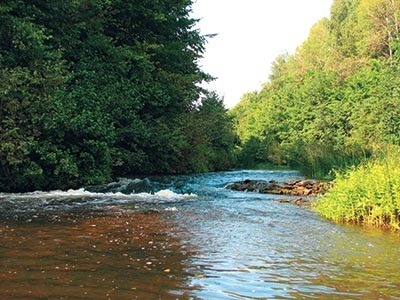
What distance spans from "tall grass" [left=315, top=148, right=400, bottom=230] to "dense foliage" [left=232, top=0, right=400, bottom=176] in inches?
518

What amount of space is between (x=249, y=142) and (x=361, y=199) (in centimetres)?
4928

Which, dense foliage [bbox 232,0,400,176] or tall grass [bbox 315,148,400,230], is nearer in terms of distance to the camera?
tall grass [bbox 315,148,400,230]

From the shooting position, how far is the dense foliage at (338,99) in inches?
1511

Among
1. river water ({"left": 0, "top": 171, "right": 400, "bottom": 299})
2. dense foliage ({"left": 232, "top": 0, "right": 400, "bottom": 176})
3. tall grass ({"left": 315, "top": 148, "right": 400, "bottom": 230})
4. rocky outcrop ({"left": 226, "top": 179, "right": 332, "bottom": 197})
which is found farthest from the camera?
dense foliage ({"left": 232, "top": 0, "right": 400, "bottom": 176})

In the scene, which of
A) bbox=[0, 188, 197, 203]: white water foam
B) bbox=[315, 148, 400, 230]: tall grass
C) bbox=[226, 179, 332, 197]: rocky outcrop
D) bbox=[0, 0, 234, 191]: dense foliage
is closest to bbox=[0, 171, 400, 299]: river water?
bbox=[315, 148, 400, 230]: tall grass

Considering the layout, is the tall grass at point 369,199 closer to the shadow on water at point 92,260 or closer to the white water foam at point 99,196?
the shadow on water at point 92,260

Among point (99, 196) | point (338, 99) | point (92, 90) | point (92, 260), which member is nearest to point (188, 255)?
point (92, 260)

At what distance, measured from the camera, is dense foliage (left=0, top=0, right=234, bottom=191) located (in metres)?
15.5

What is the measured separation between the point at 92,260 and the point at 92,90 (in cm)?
1342

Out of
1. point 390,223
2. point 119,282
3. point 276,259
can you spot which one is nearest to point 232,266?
point 276,259

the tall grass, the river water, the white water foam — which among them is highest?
the tall grass

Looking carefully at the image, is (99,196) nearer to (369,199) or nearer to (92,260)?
(369,199)

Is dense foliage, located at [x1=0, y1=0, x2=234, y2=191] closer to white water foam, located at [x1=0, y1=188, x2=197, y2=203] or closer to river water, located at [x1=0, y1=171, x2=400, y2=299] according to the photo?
white water foam, located at [x1=0, y1=188, x2=197, y2=203]

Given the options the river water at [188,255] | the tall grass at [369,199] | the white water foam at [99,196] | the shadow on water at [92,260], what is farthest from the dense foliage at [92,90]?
the tall grass at [369,199]
